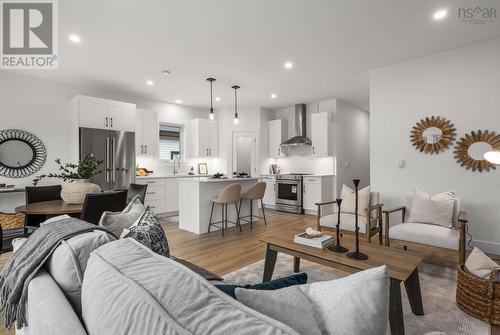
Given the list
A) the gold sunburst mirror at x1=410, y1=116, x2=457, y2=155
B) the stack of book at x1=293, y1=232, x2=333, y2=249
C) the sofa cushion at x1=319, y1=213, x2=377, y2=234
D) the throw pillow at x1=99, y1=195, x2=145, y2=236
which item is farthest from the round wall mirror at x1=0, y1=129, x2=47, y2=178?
the gold sunburst mirror at x1=410, y1=116, x2=457, y2=155

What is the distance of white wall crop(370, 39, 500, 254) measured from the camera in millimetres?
3283

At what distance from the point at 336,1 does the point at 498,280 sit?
2714mm

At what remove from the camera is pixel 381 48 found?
349 centimetres

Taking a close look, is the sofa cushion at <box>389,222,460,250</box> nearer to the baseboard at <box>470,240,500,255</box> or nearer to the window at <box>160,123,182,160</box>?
the baseboard at <box>470,240,500,255</box>

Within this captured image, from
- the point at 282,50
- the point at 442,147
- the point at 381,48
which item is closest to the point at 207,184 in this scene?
the point at 282,50

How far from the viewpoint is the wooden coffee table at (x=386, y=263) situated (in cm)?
163

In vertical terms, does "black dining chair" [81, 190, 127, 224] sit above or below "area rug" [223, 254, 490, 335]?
above

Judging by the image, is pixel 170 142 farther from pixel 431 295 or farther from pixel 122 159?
pixel 431 295

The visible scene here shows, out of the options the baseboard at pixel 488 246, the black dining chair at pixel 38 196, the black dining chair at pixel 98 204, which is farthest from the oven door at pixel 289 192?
the black dining chair at pixel 38 196

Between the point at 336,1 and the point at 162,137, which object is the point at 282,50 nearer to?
the point at 336,1

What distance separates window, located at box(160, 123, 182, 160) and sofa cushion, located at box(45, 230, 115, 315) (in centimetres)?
552

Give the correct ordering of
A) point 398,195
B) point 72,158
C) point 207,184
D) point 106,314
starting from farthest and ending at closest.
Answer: point 72,158, point 207,184, point 398,195, point 106,314

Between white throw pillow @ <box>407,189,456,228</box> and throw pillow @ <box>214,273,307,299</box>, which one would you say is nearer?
throw pillow @ <box>214,273,307,299</box>

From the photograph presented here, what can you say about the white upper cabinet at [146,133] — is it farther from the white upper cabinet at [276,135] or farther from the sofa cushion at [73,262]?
the sofa cushion at [73,262]
